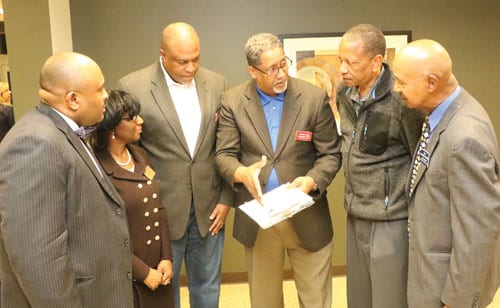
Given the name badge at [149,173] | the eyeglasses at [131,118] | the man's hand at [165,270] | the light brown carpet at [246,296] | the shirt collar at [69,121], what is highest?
the shirt collar at [69,121]

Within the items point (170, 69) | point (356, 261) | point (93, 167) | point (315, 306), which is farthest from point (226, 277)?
point (93, 167)

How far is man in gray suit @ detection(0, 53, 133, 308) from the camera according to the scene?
1359mm

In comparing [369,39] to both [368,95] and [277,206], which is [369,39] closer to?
[368,95]

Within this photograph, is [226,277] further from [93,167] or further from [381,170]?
[93,167]

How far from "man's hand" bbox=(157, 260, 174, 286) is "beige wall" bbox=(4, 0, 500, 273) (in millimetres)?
1528

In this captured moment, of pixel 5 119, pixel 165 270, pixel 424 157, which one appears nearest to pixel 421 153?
pixel 424 157

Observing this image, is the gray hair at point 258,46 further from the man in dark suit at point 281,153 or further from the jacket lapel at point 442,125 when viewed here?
the jacket lapel at point 442,125

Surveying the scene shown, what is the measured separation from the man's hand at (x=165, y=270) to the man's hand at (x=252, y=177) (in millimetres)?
508

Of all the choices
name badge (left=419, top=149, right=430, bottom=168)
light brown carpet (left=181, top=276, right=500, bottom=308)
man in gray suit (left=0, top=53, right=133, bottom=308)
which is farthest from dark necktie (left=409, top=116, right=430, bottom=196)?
light brown carpet (left=181, top=276, right=500, bottom=308)

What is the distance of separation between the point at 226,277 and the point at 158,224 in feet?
5.91

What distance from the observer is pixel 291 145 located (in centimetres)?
222

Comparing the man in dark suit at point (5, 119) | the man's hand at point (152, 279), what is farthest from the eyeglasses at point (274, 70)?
the man in dark suit at point (5, 119)

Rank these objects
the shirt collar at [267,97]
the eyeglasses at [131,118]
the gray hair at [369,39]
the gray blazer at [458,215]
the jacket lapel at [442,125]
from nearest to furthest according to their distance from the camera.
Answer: the gray blazer at [458,215], the jacket lapel at [442,125], the gray hair at [369,39], the eyeglasses at [131,118], the shirt collar at [267,97]

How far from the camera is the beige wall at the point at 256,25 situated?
11.0 feet
